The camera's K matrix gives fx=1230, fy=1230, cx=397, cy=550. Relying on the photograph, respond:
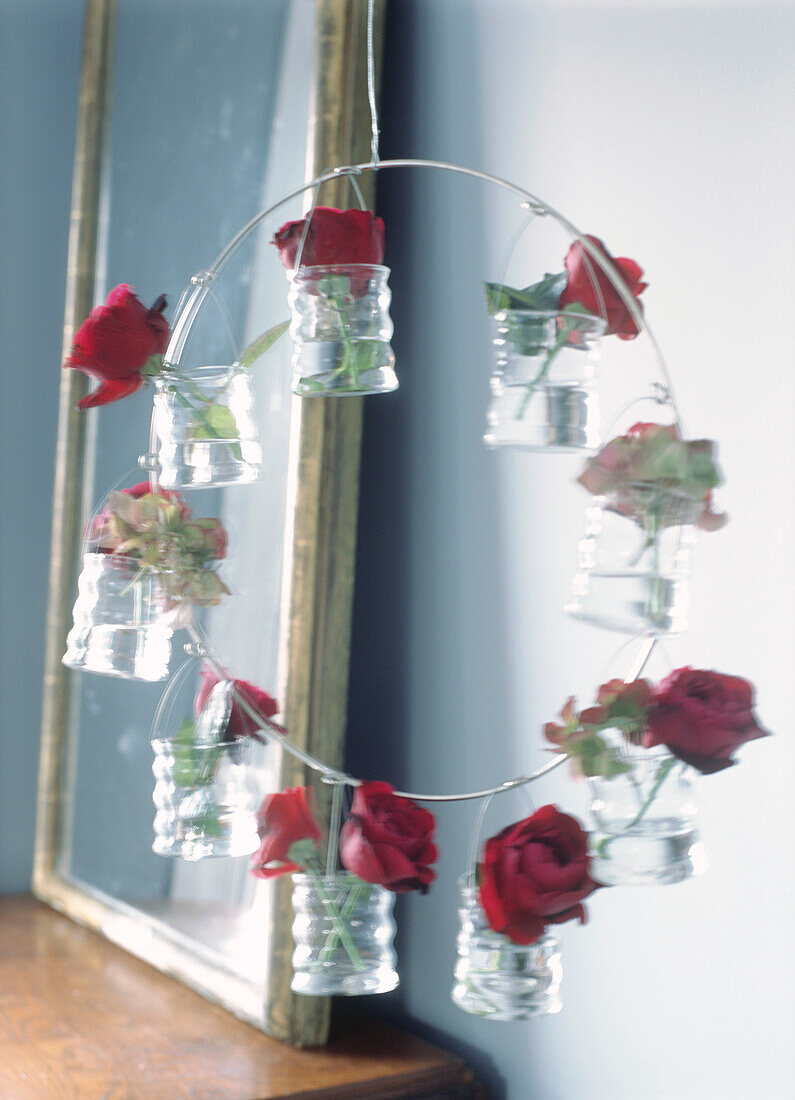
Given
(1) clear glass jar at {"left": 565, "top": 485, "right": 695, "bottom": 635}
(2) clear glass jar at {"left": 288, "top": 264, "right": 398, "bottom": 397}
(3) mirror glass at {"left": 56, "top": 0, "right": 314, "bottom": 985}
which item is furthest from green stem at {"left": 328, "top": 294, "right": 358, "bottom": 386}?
(3) mirror glass at {"left": 56, "top": 0, "right": 314, "bottom": 985}

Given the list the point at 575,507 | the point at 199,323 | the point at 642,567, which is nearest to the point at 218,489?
the point at 199,323

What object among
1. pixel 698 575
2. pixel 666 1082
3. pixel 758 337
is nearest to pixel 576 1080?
pixel 666 1082

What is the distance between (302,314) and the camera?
0.94 m

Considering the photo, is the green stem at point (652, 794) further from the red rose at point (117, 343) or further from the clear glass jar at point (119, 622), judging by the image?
the red rose at point (117, 343)

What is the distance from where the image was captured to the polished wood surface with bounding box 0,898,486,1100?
124 centimetres

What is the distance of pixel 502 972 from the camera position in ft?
2.86

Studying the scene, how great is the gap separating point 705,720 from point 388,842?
0.80 feet

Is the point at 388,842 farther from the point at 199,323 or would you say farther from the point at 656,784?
the point at 199,323

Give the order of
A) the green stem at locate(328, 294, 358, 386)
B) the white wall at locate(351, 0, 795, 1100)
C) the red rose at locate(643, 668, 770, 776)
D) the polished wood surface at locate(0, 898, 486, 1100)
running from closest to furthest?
the red rose at locate(643, 668, 770, 776)
the green stem at locate(328, 294, 358, 386)
the white wall at locate(351, 0, 795, 1100)
the polished wood surface at locate(0, 898, 486, 1100)

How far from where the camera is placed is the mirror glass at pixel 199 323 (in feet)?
4.86

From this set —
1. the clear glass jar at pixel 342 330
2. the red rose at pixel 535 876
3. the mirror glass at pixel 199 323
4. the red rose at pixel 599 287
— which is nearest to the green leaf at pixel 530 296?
the red rose at pixel 599 287

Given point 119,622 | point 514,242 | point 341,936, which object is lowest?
point 341,936

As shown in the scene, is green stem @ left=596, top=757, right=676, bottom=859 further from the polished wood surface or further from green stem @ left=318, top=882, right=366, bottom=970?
the polished wood surface

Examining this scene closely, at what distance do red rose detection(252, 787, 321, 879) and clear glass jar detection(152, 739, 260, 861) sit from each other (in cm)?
2
